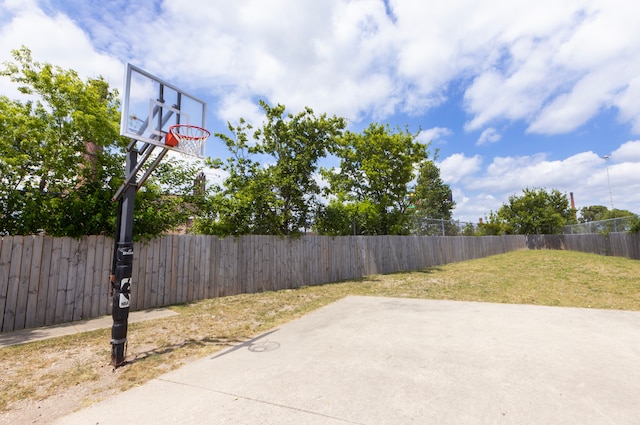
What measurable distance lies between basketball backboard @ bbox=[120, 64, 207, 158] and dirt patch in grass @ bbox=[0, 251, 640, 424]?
283cm

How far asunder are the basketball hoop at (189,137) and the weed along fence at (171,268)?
11.0ft

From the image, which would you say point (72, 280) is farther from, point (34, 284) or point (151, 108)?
point (151, 108)

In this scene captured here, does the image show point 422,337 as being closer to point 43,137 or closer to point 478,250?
point 43,137

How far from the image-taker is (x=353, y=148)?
17094mm

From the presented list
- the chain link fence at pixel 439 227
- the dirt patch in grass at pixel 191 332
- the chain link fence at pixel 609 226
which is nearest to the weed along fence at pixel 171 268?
the dirt patch in grass at pixel 191 332

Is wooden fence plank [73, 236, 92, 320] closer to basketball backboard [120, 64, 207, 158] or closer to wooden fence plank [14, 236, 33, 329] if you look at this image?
wooden fence plank [14, 236, 33, 329]

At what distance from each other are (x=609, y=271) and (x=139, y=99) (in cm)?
1621

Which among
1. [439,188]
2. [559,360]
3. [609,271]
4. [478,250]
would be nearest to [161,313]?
[559,360]

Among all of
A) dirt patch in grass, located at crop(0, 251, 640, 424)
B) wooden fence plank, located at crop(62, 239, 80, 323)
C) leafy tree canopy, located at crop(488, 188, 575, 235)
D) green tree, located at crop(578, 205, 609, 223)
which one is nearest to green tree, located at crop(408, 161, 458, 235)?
leafy tree canopy, located at crop(488, 188, 575, 235)

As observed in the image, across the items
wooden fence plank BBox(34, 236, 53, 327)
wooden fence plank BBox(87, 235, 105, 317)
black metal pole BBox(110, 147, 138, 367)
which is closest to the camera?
black metal pole BBox(110, 147, 138, 367)

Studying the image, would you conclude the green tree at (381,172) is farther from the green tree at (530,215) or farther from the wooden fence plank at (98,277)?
the green tree at (530,215)

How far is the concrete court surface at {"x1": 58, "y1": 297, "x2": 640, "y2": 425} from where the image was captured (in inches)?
101

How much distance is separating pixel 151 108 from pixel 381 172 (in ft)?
41.8

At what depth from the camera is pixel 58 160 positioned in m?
6.31
